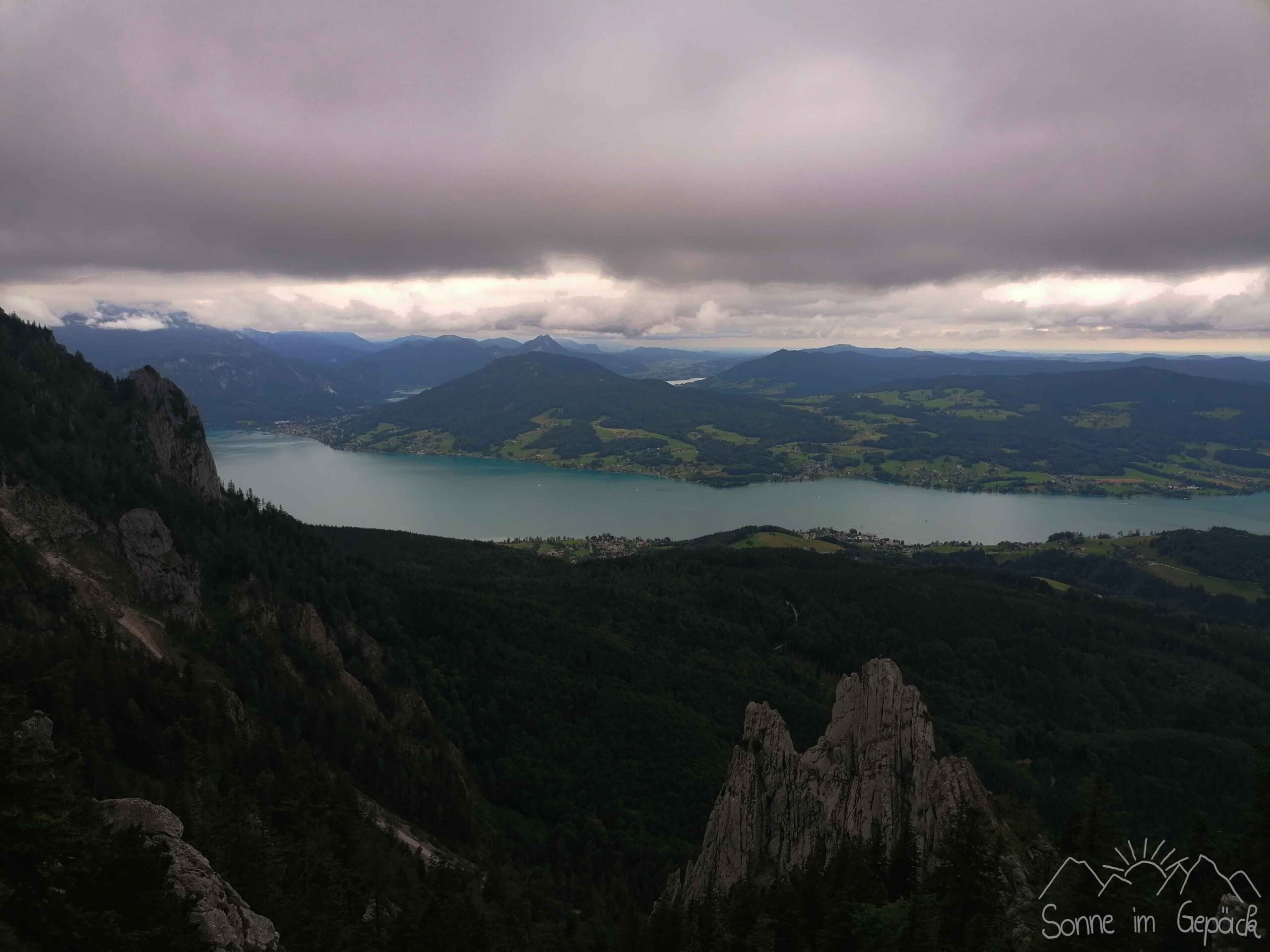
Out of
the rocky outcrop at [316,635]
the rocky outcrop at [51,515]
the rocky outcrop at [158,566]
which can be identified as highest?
the rocky outcrop at [51,515]

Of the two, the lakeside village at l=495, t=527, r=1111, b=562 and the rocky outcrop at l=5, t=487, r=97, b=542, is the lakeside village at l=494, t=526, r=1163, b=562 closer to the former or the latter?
the lakeside village at l=495, t=527, r=1111, b=562

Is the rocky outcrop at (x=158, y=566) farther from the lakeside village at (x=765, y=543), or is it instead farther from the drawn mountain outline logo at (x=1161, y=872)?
the lakeside village at (x=765, y=543)

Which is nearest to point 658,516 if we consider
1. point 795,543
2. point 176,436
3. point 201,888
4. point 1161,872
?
point 795,543

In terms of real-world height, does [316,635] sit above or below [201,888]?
below

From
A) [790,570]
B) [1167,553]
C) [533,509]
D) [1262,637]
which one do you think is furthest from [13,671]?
[1167,553]

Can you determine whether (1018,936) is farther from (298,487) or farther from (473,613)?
(298,487)

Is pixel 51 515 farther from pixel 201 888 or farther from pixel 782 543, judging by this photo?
pixel 782 543

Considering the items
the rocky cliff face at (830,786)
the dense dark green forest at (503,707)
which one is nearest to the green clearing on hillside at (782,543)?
the dense dark green forest at (503,707)

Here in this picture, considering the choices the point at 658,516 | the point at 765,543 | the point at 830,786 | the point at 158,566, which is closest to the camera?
the point at 830,786
